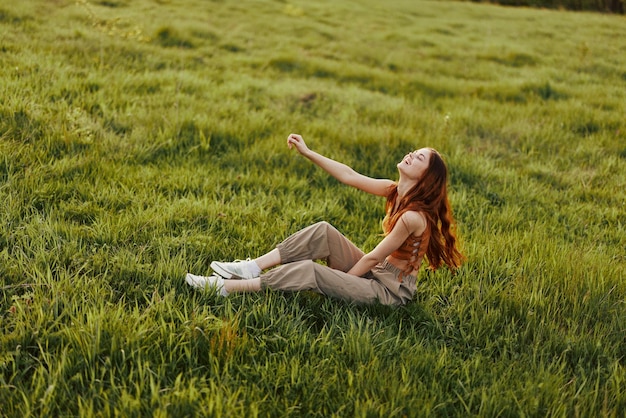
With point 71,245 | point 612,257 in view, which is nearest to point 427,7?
point 612,257

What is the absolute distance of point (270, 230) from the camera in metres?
3.80

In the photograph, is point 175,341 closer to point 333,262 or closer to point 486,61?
point 333,262

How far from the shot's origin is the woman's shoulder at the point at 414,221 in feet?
9.68

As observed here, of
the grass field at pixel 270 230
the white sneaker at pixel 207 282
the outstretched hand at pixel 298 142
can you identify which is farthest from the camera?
the outstretched hand at pixel 298 142

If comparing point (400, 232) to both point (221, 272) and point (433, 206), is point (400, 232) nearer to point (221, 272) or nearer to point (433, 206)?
point (433, 206)

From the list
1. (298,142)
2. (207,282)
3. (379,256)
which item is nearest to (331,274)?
(379,256)

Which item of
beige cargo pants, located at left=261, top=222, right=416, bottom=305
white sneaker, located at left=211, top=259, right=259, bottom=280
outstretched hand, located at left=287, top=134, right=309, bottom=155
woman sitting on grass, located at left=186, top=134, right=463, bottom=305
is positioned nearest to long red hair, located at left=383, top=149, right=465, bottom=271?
woman sitting on grass, located at left=186, top=134, right=463, bottom=305

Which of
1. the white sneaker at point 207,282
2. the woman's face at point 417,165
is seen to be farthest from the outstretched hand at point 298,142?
the white sneaker at point 207,282

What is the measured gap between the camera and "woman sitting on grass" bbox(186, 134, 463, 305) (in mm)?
2928

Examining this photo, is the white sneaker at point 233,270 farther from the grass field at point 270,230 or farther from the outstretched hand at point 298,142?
the outstretched hand at point 298,142

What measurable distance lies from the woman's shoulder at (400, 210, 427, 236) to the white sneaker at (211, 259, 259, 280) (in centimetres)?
98

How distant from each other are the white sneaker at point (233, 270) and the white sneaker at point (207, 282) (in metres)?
0.06

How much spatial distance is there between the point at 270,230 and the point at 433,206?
4.29 feet

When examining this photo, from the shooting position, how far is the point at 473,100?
7.77 metres
